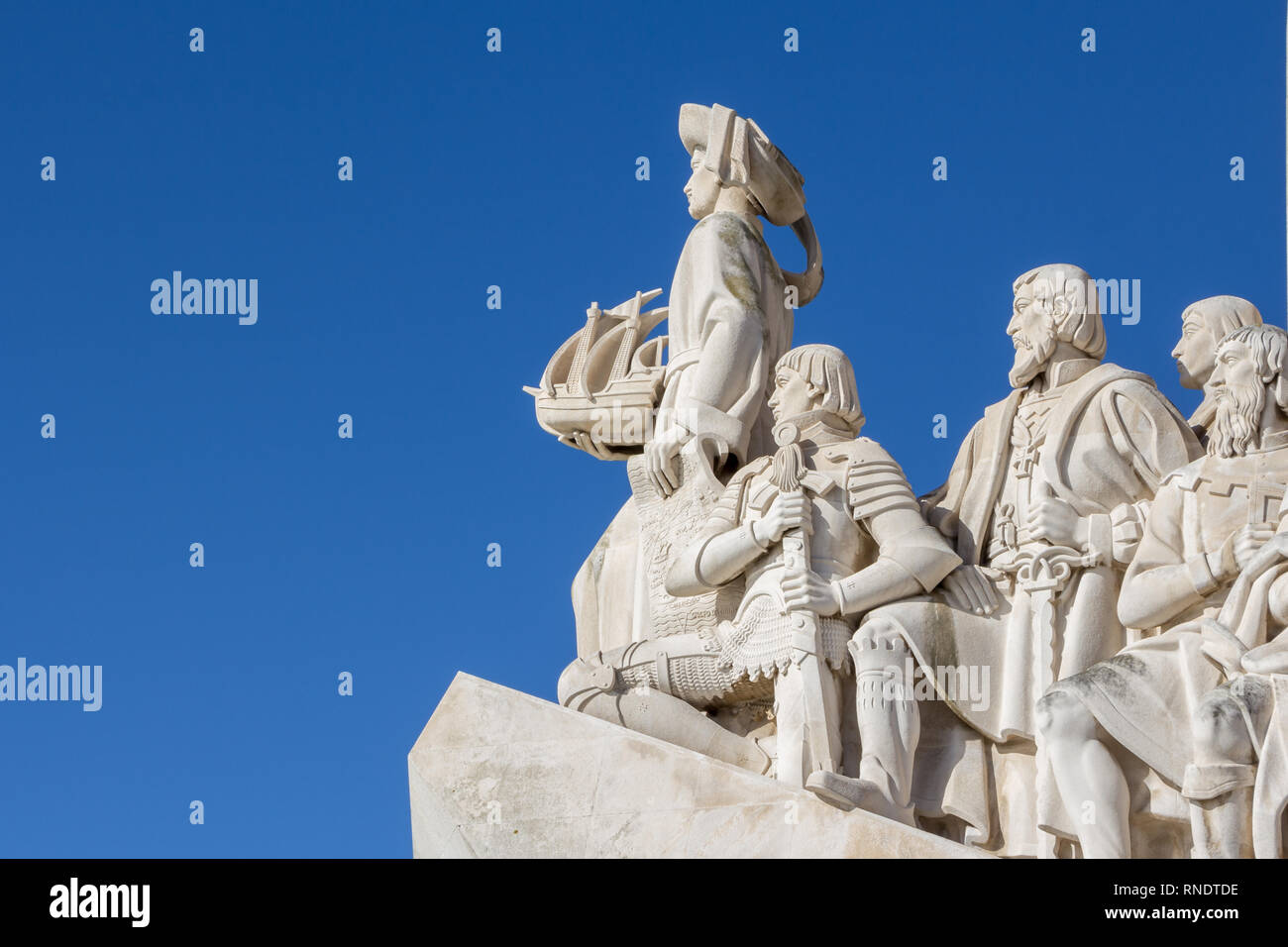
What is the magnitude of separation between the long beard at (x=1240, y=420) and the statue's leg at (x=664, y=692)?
8.38 ft

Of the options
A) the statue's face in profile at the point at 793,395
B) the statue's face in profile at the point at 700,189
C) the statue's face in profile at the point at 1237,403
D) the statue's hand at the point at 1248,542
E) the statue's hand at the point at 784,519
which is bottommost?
the statue's hand at the point at 1248,542

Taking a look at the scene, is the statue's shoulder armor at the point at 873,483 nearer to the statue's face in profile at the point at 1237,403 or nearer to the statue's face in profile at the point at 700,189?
the statue's face in profile at the point at 1237,403

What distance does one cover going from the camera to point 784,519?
12938mm

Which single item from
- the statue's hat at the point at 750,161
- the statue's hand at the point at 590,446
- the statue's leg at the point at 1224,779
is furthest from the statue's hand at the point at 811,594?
the statue's hat at the point at 750,161

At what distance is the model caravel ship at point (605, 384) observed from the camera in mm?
14555

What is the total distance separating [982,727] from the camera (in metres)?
12.5

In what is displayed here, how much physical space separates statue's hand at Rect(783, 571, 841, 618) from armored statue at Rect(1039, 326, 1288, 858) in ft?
4.20

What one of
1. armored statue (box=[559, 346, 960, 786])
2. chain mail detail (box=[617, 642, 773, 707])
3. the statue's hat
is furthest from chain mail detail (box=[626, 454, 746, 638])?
the statue's hat
